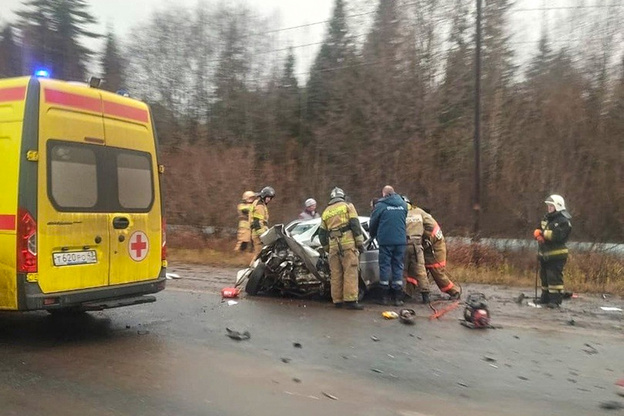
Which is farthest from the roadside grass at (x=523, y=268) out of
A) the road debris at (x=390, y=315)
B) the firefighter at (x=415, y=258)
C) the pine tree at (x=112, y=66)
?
the pine tree at (x=112, y=66)

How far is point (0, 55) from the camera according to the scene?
3884 centimetres

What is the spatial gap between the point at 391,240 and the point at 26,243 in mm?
5160

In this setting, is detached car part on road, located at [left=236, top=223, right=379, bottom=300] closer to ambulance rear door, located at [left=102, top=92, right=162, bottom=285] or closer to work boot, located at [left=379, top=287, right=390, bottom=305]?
work boot, located at [left=379, top=287, right=390, bottom=305]

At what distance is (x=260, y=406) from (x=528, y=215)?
14.2 m

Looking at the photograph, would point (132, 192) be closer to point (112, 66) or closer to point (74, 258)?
point (74, 258)

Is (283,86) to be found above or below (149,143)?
above

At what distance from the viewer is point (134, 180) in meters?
6.98

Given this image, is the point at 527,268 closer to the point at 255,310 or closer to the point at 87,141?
the point at 255,310

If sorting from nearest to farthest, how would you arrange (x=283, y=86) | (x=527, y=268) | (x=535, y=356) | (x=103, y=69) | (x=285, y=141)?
(x=535, y=356), (x=527, y=268), (x=285, y=141), (x=283, y=86), (x=103, y=69)

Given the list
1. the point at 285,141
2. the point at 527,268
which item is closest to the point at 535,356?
the point at 527,268

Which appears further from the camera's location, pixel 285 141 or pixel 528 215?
pixel 285 141

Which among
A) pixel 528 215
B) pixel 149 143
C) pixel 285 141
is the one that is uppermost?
pixel 285 141

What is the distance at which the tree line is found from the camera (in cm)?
1827

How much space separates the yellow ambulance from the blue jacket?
3475 mm
